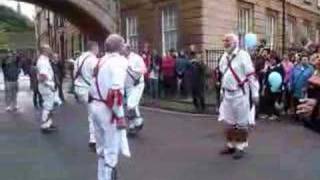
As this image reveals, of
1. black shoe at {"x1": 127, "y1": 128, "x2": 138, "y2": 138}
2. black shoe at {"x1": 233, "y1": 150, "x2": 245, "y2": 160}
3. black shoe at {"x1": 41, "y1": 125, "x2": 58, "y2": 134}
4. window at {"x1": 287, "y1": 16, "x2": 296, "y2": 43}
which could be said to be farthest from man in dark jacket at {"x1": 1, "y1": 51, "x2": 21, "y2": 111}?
window at {"x1": 287, "y1": 16, "x2": 296, "y2": 43}

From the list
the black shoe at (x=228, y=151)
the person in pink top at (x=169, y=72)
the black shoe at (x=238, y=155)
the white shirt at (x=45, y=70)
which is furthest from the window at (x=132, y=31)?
the black shoe at (x=238, y=155)

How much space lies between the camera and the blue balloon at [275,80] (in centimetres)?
1807

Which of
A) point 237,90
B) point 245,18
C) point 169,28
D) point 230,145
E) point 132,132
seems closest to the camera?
point 237,90

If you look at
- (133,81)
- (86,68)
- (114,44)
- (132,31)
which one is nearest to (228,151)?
(86,68)

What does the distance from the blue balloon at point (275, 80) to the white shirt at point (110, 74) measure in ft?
30.0

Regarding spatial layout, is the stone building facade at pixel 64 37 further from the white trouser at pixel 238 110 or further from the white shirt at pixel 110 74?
the white shirt at pixel 110 74

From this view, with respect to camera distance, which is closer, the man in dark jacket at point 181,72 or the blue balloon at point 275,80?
the blue balloon at point 275,80

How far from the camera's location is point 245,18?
33.3 metres

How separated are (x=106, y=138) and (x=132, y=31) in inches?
1035

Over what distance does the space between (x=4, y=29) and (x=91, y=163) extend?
314 feet

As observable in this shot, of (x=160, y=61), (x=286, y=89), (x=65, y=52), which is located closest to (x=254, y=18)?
(x=160, y=61)

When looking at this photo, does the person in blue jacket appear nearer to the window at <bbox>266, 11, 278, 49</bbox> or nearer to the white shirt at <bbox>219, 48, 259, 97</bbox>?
the white shirt at <bbox>219, 48, 259, 97</bbox>

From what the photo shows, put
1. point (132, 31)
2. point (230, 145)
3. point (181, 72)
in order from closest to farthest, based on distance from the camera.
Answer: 1. point (230, 145)
2. point (181, 72)
3. point (132, 31)

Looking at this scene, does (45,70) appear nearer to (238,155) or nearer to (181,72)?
(238,155)
